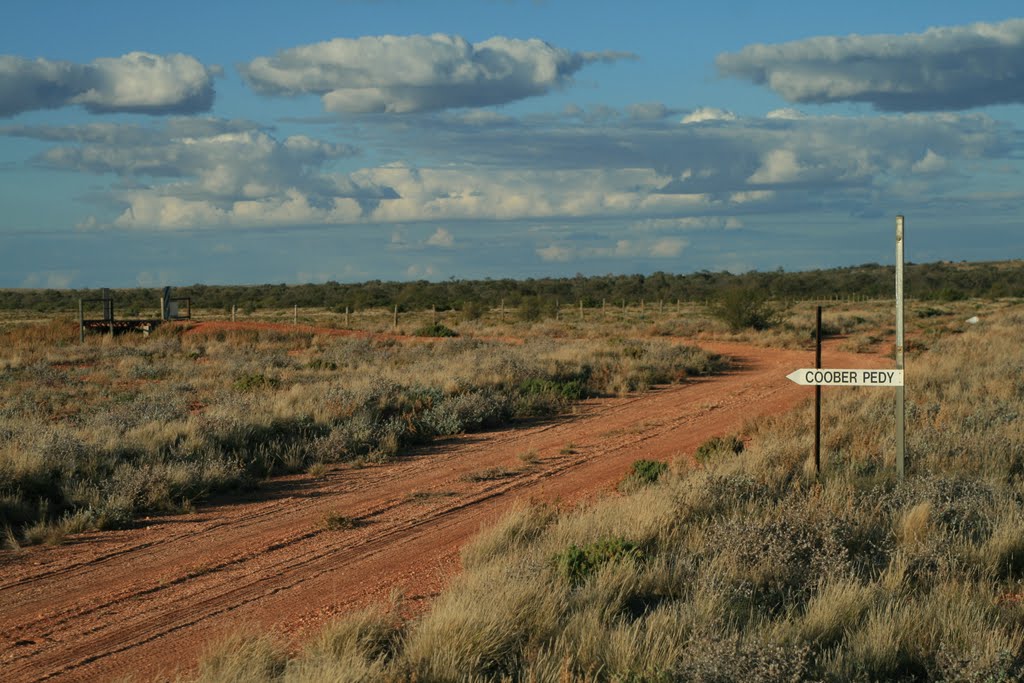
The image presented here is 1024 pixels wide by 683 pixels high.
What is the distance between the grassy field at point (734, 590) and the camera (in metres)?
5.43

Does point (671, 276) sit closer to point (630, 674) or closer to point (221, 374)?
point (221, 374)

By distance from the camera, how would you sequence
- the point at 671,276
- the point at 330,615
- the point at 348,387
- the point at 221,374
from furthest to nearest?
the point at 671,276
the point at 221,374
the point at 348,387
the point at 330,615

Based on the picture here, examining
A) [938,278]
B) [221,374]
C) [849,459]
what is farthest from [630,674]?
[938,278]

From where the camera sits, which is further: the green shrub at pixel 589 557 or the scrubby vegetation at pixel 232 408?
the scrubby vegetation at pixel 232 408

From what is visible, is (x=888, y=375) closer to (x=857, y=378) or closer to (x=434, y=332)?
(x=857, y=378)

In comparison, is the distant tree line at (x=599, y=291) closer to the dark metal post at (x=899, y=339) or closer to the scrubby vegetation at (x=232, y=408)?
the scrubby vegetation at (x=232, y=408)

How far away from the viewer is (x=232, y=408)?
51.7 feet

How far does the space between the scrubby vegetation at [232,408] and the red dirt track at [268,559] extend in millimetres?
615

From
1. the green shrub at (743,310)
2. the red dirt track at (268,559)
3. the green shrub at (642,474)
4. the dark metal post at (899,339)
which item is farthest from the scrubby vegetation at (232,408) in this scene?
the green shrub at (743,310)

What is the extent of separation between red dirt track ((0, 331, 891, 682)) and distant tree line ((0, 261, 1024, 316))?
212 ft

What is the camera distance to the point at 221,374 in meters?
25.2

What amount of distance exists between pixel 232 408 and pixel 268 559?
25.3 ft

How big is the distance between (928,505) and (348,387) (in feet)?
38.6

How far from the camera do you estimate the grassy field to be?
Answer: 17.8ft
